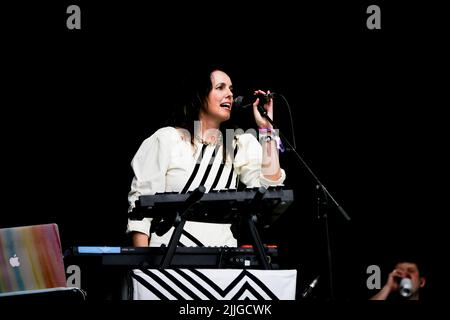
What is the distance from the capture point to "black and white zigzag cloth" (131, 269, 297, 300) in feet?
6.97

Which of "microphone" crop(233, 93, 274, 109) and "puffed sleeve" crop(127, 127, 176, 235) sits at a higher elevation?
"microphone" crop(233, 93, 274, 109)

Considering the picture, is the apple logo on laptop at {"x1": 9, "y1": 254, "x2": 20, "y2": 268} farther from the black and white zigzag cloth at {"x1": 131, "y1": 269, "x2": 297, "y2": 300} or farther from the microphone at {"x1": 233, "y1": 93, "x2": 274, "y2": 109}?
the microphone at {"x1": 233, "y1": 93, "x2": 274, "y2": 109}

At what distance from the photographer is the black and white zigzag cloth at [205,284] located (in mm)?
2125

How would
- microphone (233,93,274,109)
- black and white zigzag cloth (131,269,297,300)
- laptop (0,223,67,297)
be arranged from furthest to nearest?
microphone (233,93,274,109) → laptop (0,223,67,297) → black and white zigzag cloth (131,269,297,300)

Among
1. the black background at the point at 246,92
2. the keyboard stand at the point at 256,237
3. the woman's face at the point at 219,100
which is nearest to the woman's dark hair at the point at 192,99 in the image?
the woman's face at the point at 219,100

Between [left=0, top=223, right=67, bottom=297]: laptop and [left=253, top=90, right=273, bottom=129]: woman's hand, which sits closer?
[left=0, top=223, right=67, bottom=297]: laptop

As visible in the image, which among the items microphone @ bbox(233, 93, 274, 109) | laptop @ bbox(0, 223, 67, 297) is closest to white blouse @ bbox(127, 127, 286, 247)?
microphone @ bbox(233, 93, 274, 109)

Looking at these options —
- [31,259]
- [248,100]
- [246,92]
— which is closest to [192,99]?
[248,100]

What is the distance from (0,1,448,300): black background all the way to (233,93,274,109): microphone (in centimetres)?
99

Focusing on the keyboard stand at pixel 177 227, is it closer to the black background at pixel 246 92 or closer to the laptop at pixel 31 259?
the laptop at pixel 31 259

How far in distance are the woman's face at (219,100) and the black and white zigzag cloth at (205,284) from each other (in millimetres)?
1102

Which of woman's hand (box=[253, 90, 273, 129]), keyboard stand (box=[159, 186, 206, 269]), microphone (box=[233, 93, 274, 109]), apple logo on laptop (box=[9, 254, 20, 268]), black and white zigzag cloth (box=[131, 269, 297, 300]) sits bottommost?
black and white zigzag cloth (box=[131, 269, 297, 300])

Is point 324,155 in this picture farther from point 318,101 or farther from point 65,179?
point 65,179
